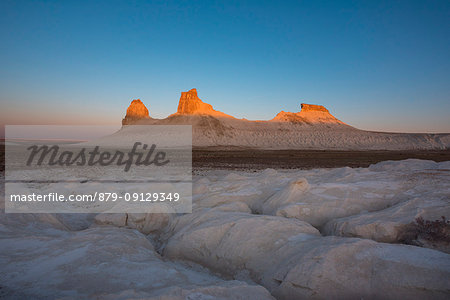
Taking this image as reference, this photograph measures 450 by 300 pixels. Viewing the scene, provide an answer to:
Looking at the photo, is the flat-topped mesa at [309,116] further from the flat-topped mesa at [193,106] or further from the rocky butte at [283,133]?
the flat-topped mesa at [193,106]

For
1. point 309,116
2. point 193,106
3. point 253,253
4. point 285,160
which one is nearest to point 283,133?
point 309,116

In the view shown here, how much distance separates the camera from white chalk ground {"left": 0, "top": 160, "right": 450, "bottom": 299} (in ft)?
9.91

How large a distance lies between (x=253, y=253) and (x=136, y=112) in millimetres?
112253

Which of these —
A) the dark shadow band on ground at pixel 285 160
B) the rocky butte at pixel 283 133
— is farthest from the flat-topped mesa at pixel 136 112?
the dark shadow band on ground at pixel 285 160

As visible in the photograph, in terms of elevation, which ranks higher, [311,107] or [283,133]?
[311,107]

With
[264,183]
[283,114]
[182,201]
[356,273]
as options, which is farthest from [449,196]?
[283,114]

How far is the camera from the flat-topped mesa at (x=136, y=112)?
106194 mm

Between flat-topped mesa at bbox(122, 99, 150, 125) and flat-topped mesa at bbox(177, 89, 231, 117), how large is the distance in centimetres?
1579

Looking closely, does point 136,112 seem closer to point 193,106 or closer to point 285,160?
point 193,106

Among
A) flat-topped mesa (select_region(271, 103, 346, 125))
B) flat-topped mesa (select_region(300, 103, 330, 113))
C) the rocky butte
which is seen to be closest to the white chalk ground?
the rocky butte

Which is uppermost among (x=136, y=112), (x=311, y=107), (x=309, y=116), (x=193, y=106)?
(x=311, y=107)

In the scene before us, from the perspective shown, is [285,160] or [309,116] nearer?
[285,160]

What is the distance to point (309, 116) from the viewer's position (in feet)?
344

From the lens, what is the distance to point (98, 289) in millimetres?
3090
